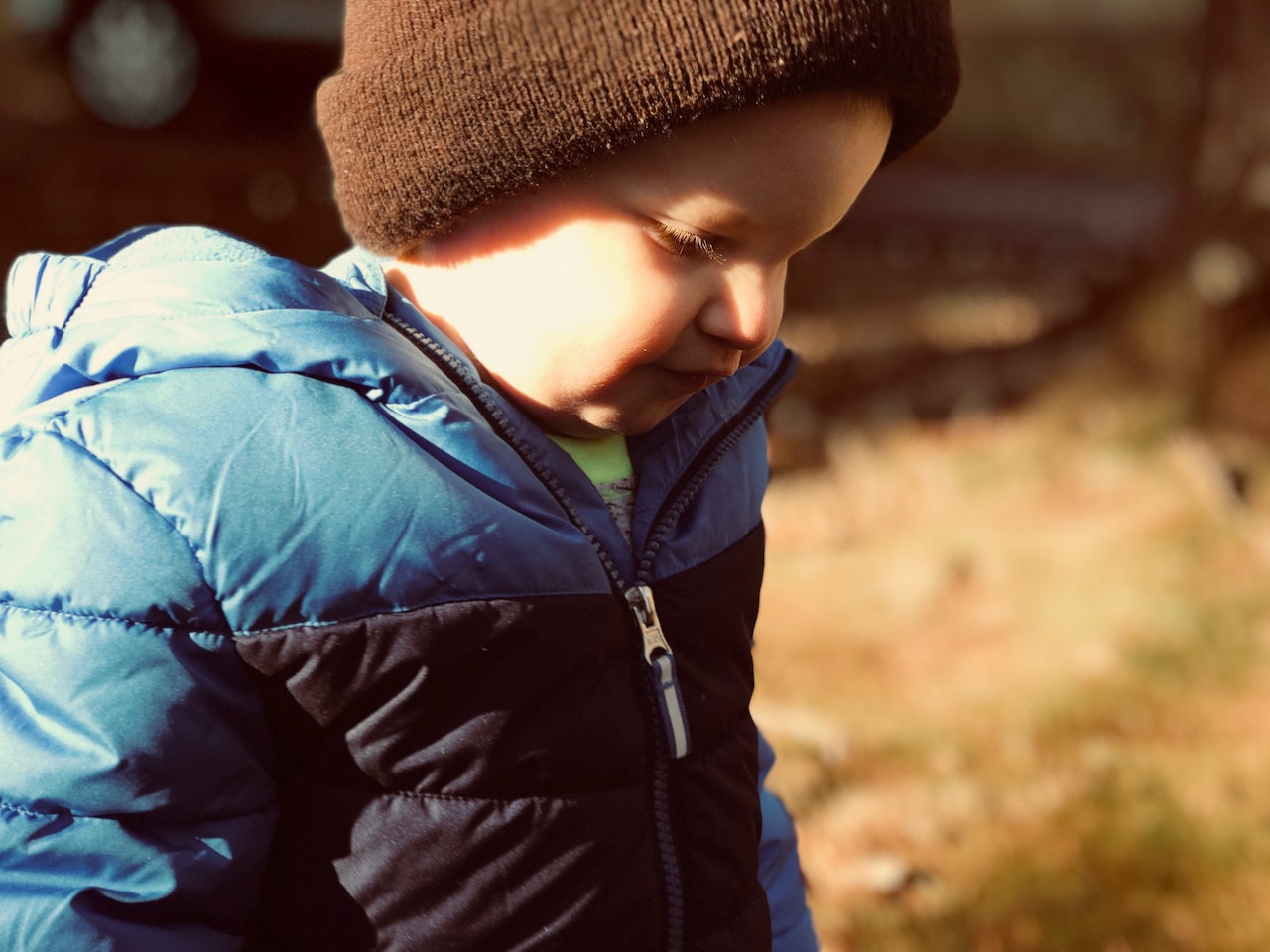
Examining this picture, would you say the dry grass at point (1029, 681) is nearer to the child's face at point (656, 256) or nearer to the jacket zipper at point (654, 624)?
the jacket zipper at point (654, 624)

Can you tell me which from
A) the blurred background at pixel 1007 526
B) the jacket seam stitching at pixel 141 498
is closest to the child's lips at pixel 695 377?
the jacket seam stitching at pixel 141 498

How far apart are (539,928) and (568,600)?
351 millimetres

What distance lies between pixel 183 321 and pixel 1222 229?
4.60m

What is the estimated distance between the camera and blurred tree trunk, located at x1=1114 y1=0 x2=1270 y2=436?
468cm

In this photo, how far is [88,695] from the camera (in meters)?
1.12

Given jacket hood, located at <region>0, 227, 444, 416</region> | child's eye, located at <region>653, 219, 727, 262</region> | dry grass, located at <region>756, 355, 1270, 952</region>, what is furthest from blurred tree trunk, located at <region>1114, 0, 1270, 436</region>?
jacket hood, located at <region>0, 227, 444, 416</region>

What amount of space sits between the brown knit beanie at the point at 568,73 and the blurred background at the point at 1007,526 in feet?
5.97

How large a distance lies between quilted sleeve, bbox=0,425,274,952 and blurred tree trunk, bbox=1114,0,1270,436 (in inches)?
171

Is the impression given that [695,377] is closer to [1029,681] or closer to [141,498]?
[141,498]

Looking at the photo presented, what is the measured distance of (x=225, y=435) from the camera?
1.18 metres

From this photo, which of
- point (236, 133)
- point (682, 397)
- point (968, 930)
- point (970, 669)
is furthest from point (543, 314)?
point (236, 133)

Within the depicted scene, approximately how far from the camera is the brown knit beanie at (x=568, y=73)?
3.99 ft

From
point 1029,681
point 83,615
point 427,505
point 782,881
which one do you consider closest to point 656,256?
point 427,505

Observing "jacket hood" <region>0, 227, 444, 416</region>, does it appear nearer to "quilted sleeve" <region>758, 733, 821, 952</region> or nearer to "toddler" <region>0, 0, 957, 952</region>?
"toddler" <region>0, 0, 957, 952</region>
